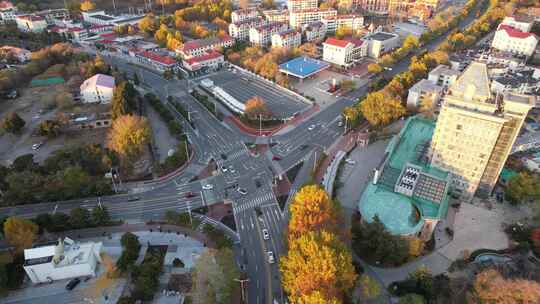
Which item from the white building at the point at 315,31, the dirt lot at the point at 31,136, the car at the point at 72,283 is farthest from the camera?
the white building at the point at 315,31

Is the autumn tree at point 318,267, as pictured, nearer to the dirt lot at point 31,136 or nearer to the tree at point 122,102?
the tree at point 122,102

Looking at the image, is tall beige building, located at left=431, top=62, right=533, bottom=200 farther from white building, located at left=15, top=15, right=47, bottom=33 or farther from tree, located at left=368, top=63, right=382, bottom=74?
white building, located at left=15, top=15, right=47, bottom=33

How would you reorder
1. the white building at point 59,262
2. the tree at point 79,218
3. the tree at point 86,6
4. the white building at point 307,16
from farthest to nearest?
the tree at point 86,6 → the white building at point 307,16 → the tree at point 79,218 → the white building at point 59,262

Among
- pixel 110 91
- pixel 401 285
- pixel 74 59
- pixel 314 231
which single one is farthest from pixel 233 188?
pixel 74 59

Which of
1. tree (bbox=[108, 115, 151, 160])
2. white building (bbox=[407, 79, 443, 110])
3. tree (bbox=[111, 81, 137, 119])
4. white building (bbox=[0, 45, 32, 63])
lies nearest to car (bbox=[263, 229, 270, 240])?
tree (bbox=[108, 115, 151, 160])

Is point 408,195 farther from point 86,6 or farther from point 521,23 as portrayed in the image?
point 86,6

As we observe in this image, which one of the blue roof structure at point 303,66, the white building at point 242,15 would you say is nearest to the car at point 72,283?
the blue roof structure at point 303,66
